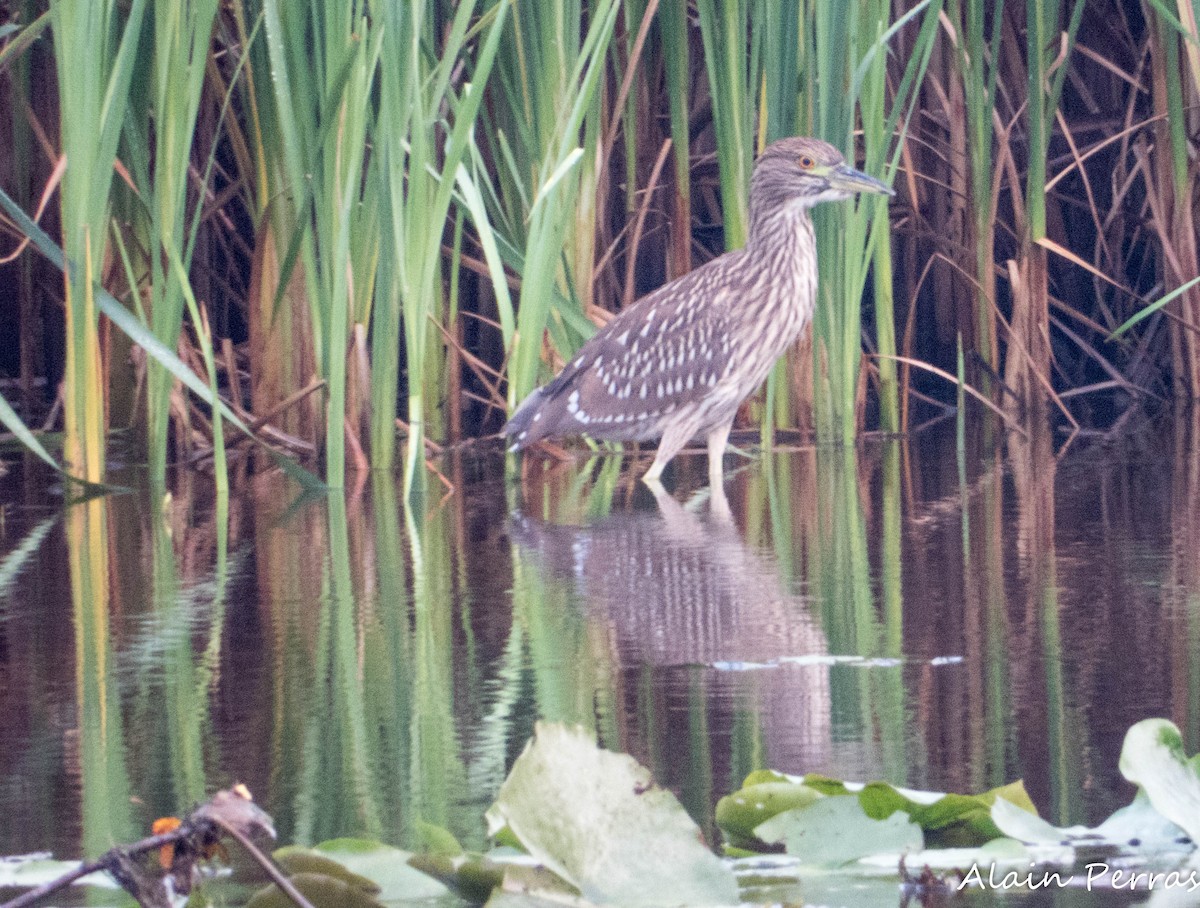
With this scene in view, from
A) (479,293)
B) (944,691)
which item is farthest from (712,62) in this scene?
(944,691)

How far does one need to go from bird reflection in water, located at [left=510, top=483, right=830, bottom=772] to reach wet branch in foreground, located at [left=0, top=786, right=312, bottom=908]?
0.83 meters

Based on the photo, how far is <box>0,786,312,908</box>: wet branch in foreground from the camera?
1.51 metres

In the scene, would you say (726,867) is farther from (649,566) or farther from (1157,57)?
(1157,57)

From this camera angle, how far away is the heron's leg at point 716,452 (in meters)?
5.66

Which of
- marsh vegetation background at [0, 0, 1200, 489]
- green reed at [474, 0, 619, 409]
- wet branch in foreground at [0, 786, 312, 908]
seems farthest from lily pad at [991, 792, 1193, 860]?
green reed at [474, 0, 619, 409]

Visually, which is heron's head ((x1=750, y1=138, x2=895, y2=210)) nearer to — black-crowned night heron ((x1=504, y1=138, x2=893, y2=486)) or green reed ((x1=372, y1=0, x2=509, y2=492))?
black-crowned night heron ((x1=504, y1=138, x2=893, y2=486))

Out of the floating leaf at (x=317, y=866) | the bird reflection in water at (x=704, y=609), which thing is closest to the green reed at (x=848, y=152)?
the bird reflection in water at (x=704, y=609)

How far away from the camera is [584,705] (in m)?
2.65

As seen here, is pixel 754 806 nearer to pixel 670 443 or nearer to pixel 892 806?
pixel 892 806

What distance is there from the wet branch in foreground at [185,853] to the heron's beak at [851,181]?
460cm

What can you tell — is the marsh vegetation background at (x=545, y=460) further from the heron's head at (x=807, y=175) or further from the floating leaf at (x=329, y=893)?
the floating leaf at (x=329, y=893)

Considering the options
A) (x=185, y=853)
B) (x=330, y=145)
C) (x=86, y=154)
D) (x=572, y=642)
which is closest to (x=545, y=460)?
(x=330, y=145)

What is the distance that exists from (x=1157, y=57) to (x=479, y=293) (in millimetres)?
2551

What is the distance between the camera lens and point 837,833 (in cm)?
190
